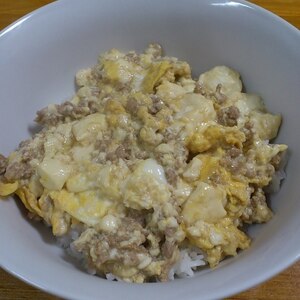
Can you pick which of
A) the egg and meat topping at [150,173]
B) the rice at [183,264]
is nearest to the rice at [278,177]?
the egg and meat topping at [150,173]

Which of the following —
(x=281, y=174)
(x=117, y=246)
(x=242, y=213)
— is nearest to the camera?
(x=117, y=246)

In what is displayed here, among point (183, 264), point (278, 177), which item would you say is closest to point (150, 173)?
point (183, 264)

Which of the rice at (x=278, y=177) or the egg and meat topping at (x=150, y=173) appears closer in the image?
the egg and meat topping at (x=150, y=173)

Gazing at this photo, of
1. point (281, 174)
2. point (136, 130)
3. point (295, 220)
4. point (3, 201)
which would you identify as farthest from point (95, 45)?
point (295, 220)

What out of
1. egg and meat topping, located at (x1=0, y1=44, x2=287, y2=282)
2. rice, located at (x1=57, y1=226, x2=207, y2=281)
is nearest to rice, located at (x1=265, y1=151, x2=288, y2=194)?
egg and meat topping, located at (x1=0, y1=44, x2=287, y2=282)

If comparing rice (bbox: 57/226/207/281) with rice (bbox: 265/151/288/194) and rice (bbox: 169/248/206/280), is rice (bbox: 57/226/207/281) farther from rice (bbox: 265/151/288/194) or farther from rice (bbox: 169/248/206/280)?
rice (bbox: 265/151/288/194)

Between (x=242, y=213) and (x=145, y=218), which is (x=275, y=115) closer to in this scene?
(x=242, y=213)

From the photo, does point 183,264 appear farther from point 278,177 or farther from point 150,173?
point 278,177

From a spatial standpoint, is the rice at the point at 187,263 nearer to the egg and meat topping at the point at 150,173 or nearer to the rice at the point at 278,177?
the egg and meat topping at the point at 150,173
